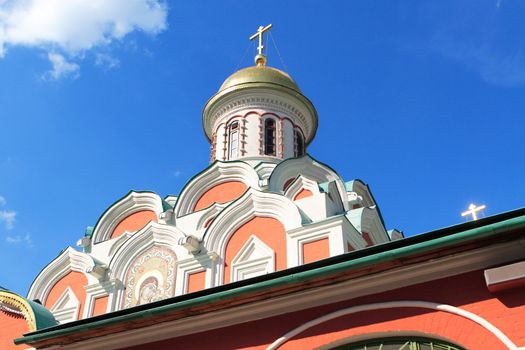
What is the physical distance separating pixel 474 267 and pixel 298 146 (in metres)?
9.43

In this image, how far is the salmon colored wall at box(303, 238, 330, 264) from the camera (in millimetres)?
9133

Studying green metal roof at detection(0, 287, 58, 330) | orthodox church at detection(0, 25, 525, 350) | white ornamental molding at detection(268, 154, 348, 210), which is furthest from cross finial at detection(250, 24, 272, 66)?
green metal roof at detection(0, 287, 58, 330)

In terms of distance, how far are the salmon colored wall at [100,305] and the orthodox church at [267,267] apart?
21 mm

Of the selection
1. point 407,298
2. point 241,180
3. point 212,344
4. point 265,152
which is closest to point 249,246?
point 241,180

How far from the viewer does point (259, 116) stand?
13.5 meters

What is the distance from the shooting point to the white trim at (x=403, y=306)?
4.17 metres

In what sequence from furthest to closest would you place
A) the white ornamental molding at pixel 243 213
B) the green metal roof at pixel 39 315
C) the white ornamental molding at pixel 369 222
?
the white ornamental molding at pixel 369 222
the white ornamental molding at pixel 243 213
the green metal roof at pixel 39 315

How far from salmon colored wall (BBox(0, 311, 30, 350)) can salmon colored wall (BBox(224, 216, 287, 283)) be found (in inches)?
137

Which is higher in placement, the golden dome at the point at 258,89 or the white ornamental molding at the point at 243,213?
the golden dome at the point at 258,89

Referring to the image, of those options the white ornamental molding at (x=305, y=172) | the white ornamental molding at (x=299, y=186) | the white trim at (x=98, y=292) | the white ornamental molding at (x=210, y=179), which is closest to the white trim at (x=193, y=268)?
the white trim at (x=98, y=292)

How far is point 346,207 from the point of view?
1109 centimetres

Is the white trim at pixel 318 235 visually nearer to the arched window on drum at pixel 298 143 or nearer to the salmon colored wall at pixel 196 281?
the salmon colored wall at pixel 196 281

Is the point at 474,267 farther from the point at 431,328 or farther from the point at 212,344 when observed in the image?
the point at 212,344

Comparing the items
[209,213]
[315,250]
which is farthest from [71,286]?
[315,250]
